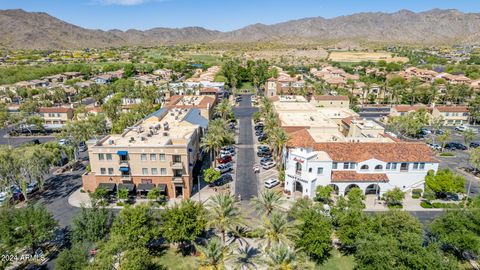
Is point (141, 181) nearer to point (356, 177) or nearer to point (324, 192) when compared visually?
point (324, 192)

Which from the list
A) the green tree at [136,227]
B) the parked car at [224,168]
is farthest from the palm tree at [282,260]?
the parked car at [224,168]

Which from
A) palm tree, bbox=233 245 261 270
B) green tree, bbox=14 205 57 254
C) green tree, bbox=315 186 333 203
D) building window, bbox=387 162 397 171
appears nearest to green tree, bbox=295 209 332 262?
palm tree, bbox=233 245 261 270

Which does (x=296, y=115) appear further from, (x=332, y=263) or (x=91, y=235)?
(x=91, y=235)

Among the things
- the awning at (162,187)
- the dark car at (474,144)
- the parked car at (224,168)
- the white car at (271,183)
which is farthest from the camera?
the dark car at (474,144)

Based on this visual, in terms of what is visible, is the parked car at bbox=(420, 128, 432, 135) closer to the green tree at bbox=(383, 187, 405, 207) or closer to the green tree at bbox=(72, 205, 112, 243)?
the green tree at bbox=(383, 187, 405, 207)

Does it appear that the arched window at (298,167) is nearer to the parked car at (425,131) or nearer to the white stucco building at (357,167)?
the white stucco building at (357,167)

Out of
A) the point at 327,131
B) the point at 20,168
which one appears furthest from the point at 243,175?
the point at 20,168
